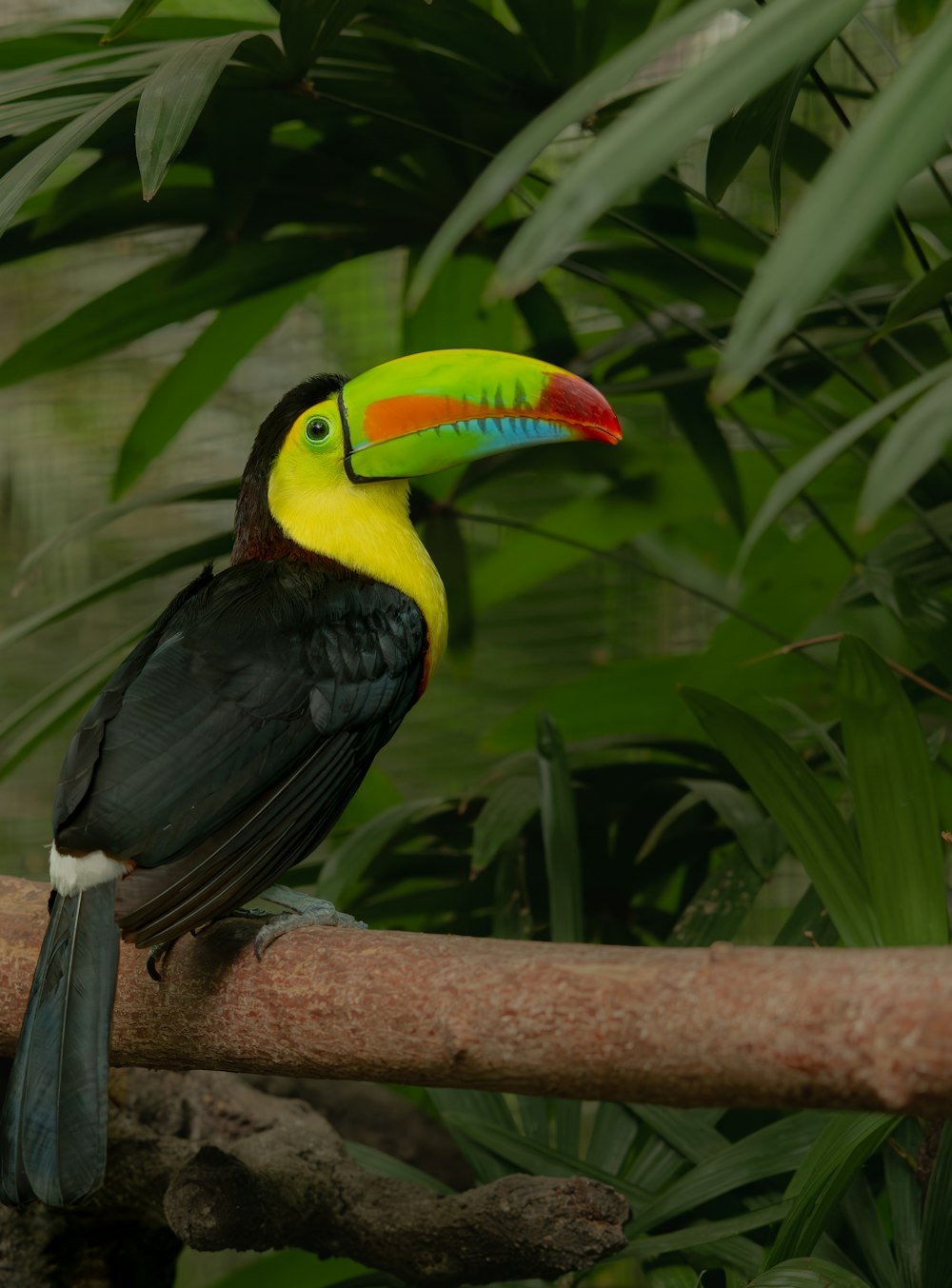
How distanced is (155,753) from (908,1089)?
2.40ft

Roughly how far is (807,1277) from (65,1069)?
25.5 inches

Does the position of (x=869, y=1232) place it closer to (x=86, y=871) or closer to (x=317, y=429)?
(x=86, y=871)

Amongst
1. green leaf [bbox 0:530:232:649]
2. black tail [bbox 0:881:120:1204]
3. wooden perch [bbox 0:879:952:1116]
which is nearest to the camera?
wooden perch [bbox 0:879:952:1116]

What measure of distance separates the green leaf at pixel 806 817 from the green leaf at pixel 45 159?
0.79 metres

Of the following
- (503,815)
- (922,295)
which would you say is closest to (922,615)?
(922,295)

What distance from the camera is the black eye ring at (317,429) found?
5.15 feet

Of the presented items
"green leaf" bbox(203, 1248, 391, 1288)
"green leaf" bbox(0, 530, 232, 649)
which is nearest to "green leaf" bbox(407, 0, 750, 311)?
"green leaf" bbox(0, 530, 232, 649)

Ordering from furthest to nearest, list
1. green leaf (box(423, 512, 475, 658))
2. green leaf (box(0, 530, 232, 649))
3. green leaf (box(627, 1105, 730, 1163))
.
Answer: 1. green leaf (box(423, 512, 475, 658))
2. green leaf (box(0, 530, 232, 649))
3. green leaf (box(627, 1105, 730, 1163))

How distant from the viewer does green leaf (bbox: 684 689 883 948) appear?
3.92ft

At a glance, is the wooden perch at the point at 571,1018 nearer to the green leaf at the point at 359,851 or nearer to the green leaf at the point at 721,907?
the green leaf at the point at 359,851

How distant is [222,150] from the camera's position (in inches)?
58.0

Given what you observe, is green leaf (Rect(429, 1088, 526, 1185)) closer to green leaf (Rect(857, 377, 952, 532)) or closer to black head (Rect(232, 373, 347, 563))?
black head (Rect(232, 373, 347, 563))

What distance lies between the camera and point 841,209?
22.0 inches

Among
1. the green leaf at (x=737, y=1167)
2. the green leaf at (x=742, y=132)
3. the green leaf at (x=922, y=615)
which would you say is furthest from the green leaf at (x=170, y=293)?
the green leaf at (x=737, y=1167)
